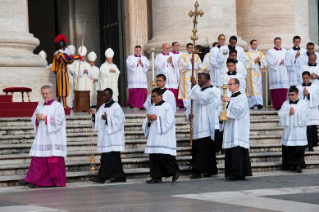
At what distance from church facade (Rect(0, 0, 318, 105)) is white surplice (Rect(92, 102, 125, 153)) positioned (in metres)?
5.23

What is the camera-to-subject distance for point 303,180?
12719 millimetres

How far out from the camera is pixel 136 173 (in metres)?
13.5

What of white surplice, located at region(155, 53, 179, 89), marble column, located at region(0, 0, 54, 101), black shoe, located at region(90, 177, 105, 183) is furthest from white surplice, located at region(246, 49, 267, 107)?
black shoe, located at region(90, 177, 105, 183)

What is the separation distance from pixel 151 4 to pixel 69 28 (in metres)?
4.44

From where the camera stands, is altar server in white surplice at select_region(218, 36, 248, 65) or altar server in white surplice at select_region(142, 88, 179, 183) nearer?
altar server in white surplice at select_region(142, 88, 179, 183)

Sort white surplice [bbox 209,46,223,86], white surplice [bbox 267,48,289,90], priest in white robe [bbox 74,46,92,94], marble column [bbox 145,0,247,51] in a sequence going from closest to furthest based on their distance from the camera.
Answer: white surplice [bbox 209,46,223,86] → marble column [bbox 145,0,247,51] → white surplice [bbox 267,48,289,90] → priest in white robe [bbox 74,46,92,94]

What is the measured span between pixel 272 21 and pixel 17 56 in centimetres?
726

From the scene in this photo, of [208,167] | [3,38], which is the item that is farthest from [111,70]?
[208,167]

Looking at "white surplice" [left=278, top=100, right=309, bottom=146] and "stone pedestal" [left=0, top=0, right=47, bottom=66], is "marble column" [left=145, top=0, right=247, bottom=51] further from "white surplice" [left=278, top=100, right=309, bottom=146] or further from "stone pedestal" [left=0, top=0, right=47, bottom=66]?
"white surplice" [left=278, top=100, right=309, bottom=146]

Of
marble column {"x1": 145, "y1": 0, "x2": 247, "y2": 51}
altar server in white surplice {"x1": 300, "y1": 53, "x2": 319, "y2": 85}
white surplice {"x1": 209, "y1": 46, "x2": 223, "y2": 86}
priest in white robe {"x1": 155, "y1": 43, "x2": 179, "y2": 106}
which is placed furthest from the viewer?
marble column {"x1": 145, "y1": 0, "x2": 247, "y2": 51}

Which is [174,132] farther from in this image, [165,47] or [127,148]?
[165,47]

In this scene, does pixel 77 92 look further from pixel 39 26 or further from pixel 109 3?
pixel 39 26

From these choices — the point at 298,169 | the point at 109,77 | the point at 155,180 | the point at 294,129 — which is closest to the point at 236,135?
the point at 155,180

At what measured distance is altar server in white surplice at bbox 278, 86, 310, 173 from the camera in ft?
46.7
